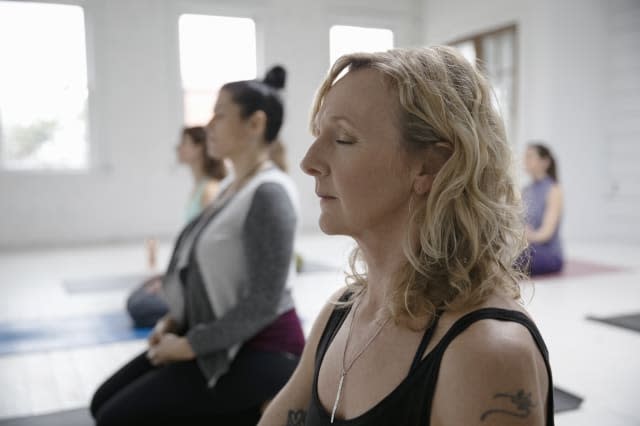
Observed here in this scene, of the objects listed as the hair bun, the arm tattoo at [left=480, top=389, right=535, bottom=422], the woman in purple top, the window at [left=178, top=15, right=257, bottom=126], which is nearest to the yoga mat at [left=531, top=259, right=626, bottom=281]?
the woman in purple top

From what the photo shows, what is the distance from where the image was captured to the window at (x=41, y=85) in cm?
763

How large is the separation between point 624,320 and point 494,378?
3.48m

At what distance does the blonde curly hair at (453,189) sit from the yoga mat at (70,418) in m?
1.78

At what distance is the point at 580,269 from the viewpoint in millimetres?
5648

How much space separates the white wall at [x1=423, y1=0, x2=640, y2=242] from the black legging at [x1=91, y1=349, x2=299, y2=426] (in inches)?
260

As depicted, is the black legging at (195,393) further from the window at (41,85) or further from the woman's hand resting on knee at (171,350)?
the window at (41,85)

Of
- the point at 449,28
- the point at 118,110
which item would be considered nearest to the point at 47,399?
the point at 118,110

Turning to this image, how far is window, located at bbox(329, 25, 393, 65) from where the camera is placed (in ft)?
30.5

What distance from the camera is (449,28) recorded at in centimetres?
923

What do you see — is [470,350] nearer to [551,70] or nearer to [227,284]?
[227,284]

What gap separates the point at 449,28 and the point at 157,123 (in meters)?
4.40

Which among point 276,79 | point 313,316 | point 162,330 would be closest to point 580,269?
point 313,316

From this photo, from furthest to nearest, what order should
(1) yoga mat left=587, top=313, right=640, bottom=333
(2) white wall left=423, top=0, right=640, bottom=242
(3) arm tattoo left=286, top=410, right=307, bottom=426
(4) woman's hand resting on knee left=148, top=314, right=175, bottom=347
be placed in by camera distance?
(2) white wall left=423, top=0, right=640, bottom=242 → (1) yoga mat left=587, top=313, right=640, bottom=333 → (4) woman's hand resting on knee left=148, top=314, right=175, bottom=347 → (3) arm tattoo left=286, top=410, right=307, bottom=426

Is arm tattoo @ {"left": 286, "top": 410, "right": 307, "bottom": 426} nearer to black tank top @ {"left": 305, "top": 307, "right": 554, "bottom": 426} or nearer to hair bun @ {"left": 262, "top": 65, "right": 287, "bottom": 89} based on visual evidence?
black tank top @ {"left": 305, "top": 307, "right": 554, "bottom": 426}
